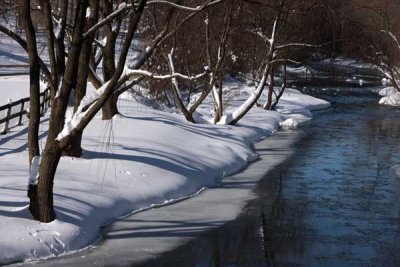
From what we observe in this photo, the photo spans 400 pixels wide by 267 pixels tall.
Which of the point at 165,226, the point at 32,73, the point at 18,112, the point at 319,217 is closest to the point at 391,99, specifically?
the point at 18,112

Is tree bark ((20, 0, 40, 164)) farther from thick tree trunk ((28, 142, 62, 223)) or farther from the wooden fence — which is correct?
the wooden fence

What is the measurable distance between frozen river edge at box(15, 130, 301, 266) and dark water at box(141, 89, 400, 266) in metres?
0.33

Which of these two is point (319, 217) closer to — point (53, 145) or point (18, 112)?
point (53, 145)

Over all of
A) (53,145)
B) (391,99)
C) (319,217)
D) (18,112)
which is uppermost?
(53,145)

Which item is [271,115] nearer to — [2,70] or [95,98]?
[2,70]

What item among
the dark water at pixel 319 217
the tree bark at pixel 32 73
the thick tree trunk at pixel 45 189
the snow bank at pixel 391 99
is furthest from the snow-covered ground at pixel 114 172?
the snow bank at pixel 391 99

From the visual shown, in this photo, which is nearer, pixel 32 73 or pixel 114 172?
pixel 32 73

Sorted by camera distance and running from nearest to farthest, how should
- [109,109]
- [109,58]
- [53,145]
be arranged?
[53,145] < [109,58] < [109,109]

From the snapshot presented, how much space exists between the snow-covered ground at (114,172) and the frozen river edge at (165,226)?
11.4 inches

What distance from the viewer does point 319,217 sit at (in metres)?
15.9

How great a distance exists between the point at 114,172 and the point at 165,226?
288cm

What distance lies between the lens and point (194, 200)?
17062mm

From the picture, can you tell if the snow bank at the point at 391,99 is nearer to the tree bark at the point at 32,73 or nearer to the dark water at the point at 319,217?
the dark water at the point at 319,217

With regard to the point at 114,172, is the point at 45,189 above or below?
above
